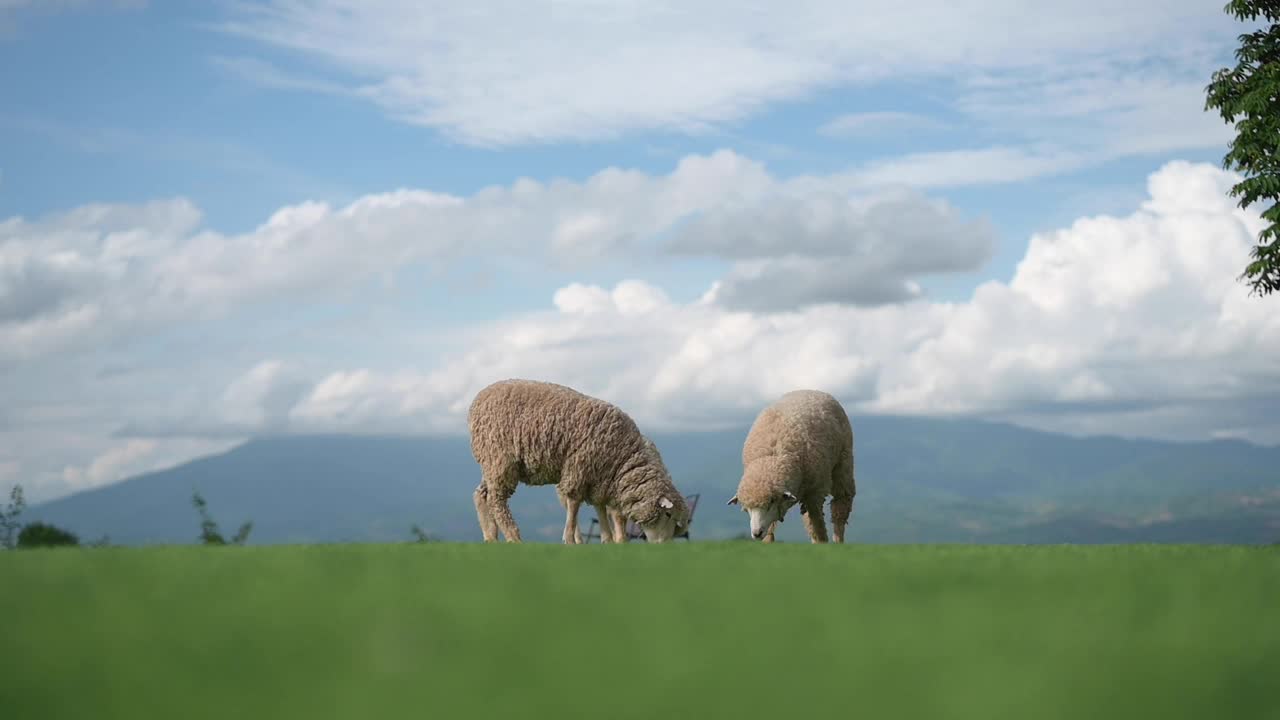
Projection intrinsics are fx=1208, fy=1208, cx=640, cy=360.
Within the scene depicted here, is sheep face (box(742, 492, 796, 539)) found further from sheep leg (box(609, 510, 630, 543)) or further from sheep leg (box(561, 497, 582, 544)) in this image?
sheep leg (box(561, 497, 582, 544))

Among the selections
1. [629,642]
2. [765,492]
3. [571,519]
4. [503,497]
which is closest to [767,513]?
[765,492]

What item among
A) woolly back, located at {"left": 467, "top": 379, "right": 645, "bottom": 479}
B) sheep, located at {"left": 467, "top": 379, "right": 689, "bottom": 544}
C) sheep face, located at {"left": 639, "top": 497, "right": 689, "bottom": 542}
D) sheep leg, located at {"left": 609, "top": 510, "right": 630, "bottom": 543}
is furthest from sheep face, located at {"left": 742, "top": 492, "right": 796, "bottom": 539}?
woolly back, located at {"left": 467, "top": 379, "right": 645, "bottom": 479}

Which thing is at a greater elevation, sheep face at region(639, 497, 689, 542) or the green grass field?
sheep face at region(639, 497, 689, 542)

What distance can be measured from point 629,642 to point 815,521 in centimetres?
1707

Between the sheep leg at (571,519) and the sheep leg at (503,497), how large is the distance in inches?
31.5

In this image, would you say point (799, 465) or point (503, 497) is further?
point (799, 465)

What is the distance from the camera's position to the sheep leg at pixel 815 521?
896 inches

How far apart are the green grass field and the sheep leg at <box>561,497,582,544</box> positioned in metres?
9.69

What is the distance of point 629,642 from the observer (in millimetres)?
6426

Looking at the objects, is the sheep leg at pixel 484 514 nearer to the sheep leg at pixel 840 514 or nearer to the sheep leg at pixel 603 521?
the sheep leg at pixel 603 521

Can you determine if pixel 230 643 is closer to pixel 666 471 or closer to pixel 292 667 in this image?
pixel 292 667

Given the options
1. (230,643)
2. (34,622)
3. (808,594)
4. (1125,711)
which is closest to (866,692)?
(1125,711)

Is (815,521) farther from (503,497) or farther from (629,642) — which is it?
(629,642)

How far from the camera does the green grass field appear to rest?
18.0 ft
